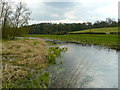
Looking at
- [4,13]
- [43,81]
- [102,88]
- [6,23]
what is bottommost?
[102,88]

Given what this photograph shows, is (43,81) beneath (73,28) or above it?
beneath

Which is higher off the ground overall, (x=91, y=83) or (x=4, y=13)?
(x=4, y=13)

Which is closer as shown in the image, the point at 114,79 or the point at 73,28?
the point at 114,79

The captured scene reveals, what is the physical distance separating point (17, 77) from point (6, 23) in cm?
2467

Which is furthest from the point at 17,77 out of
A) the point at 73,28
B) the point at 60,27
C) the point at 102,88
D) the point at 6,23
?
the point at 73,28

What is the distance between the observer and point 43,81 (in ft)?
22.6

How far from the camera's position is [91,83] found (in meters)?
7.54

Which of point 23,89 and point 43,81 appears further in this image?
point 43,81

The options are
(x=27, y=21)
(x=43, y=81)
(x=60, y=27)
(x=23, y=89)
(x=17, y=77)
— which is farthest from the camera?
(x=60, y=27)

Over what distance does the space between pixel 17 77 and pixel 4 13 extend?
25.0 m

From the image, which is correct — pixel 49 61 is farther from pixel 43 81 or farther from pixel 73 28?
pixel 73 28

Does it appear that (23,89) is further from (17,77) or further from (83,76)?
(83,76)

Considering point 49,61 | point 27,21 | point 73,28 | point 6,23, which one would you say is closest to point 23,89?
point 49,61

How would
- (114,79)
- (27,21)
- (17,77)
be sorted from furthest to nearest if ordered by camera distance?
1. (27,21)
2. (114,79)
3. (17,77)
